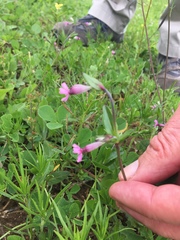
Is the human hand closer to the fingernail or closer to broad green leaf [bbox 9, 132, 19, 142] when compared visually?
the fingernail

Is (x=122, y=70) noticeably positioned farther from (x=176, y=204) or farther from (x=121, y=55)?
(x=176, y=204)

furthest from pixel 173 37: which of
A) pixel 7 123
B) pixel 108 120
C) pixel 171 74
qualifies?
pixel 108 120

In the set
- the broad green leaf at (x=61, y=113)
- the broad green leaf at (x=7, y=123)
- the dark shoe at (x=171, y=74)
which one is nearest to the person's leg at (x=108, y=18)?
the dark shoe at (x=171, y=74)

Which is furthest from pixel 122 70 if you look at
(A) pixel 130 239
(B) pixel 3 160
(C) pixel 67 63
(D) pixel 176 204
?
(D) pixel 176 204

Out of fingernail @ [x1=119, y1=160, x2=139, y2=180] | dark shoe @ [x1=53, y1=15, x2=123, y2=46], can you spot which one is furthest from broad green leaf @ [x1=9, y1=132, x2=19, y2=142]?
dark shoe @ [x1=53, y1=15, x2=123, y2=46]

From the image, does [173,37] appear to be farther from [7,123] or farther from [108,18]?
[7,123]

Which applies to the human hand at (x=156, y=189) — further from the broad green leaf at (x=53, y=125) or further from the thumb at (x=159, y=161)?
the broad green leaf at (x=53, y=125)
